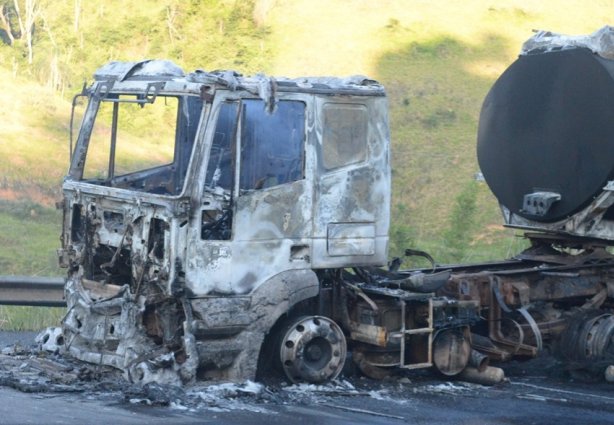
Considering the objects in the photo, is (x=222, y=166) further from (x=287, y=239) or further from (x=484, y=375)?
(x=484, y=375)

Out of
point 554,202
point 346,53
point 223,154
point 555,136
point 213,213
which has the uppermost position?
point 346,53

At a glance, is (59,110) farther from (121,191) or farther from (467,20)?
(121,191)

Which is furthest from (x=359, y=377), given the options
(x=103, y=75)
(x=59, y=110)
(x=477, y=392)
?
(x=59, y=110)

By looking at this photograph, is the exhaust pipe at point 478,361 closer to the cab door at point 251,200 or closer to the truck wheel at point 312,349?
the truck wheel at point 312,349

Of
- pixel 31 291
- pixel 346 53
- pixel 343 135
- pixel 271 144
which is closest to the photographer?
pixel 271 144

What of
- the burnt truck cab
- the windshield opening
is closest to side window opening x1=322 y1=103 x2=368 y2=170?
the burnt truck cab

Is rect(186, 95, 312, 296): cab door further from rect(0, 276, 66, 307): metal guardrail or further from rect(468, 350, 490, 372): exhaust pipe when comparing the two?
rect(0, 276, 66, 307): metal guardrail

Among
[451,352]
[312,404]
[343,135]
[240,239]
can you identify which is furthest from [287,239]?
[451,352]

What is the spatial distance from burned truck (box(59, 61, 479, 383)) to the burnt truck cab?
0.01 meters

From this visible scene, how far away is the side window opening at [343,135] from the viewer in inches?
367

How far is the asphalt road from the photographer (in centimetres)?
784

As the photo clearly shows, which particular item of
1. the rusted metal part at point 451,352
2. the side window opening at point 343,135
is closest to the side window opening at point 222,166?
the side window opening at point 343,135

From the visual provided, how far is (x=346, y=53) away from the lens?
29.8 metres

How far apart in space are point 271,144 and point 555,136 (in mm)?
3200
